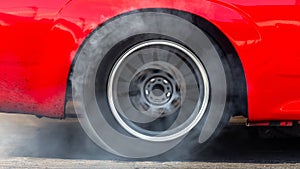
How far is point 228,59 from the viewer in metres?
4.33

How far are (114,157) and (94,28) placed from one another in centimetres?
86

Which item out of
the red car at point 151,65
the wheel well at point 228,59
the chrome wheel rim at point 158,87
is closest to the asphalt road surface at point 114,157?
the red car at point 151,65

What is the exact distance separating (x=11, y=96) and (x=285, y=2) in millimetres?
1786

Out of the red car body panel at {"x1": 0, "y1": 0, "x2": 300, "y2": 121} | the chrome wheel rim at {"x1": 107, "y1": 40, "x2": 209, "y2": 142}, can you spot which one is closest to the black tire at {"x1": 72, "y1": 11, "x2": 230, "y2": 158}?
the chrome wheel rim at {"x1": 107, "y1": 40, "x2": 209, "y2": 142}

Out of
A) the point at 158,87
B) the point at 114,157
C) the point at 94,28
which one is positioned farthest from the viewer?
the point at 114,157

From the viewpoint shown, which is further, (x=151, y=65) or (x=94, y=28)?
(x=151, y=65)

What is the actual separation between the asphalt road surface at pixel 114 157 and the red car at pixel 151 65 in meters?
0.14

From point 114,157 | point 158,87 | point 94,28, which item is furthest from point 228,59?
point 114,157

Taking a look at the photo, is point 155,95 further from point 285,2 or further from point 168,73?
point 285,2

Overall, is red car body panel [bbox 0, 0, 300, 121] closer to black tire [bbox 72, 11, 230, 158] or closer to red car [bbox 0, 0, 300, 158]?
red car [bbox 0, 0, 300, 158]

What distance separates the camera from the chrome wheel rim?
4.38m

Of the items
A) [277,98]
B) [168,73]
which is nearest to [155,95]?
[168,73]

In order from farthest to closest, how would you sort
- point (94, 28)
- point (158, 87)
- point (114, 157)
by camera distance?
point (114, 157) → point (158, 87) → point (94, 28)

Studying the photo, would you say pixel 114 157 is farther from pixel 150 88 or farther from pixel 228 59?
pixel 228 59
